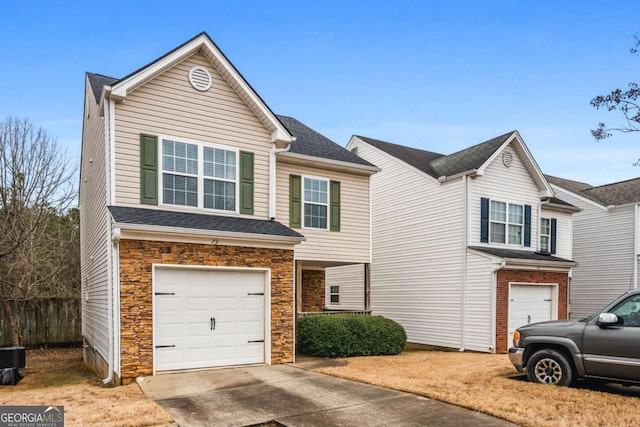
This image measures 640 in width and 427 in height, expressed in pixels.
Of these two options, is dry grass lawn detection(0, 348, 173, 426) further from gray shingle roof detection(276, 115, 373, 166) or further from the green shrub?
gray shingle roof detection(276, 115, 373, 166)

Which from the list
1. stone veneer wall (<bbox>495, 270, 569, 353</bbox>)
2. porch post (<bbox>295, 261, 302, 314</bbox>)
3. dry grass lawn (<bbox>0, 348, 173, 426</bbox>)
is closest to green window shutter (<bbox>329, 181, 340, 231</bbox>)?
porch post (<bbox>295, 261, 302, 314</bbox>)

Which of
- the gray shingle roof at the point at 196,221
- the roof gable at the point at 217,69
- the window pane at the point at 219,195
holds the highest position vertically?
the roof gable at the point at 217,69

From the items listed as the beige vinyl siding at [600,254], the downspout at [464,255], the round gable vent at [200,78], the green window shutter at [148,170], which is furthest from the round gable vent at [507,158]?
the green window shutter at [148,170]

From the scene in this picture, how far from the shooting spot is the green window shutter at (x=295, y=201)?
45.3 feet

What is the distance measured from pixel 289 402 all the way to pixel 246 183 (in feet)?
19.9

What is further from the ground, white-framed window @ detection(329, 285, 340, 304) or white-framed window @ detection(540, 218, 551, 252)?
white-framed window @ detection(540, 218, 551, 252)

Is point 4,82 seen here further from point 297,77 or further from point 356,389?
point 356,389

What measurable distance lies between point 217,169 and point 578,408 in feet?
29.3

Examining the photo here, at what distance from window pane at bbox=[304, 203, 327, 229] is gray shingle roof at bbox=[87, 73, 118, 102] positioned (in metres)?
6.53

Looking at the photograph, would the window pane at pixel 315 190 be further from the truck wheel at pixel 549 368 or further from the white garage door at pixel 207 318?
the truck wheel at pixel 549 368

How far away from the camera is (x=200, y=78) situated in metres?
11.4

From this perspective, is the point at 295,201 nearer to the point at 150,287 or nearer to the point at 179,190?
the point at 179,190

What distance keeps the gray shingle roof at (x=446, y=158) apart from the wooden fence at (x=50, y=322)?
48.5 feet

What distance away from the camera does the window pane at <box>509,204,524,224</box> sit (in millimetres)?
17453
